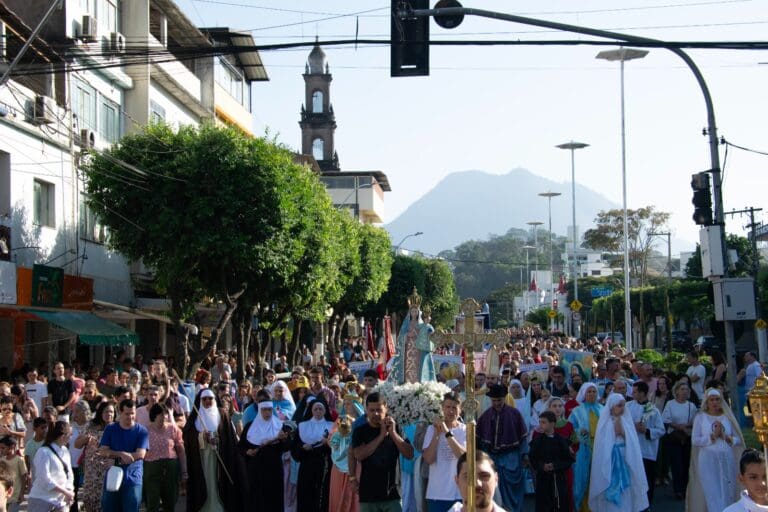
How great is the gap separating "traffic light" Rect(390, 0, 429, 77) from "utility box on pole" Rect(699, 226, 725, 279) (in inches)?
236

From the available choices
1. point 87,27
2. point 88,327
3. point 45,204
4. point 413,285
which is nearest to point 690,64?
point 88,327

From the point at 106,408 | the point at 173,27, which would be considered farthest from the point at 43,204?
the point at 106,408

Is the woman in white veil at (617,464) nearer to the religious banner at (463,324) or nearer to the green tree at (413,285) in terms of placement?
the religious banner at (463,324)

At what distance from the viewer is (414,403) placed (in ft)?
38.7

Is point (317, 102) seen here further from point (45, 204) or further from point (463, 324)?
point (463, 324)

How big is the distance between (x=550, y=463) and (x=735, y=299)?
4500 mm

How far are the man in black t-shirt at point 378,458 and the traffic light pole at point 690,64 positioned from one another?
4071mm

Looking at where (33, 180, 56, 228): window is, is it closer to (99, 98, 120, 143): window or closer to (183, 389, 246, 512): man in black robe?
(99, 98, 120, 143): window

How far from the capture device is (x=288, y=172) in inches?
1126

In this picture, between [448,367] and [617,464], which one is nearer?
[617,464]

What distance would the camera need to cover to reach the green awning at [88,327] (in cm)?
2478

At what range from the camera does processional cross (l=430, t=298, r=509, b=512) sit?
570cm

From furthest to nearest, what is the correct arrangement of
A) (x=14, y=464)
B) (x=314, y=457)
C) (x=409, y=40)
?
1. (x=314, y=457)
2. (x=409, y=40)
3. (x=14, y=464)

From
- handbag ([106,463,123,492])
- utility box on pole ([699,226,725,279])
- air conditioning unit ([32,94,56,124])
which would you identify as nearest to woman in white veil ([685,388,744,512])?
utility box on pole ([699,226,725,279])
